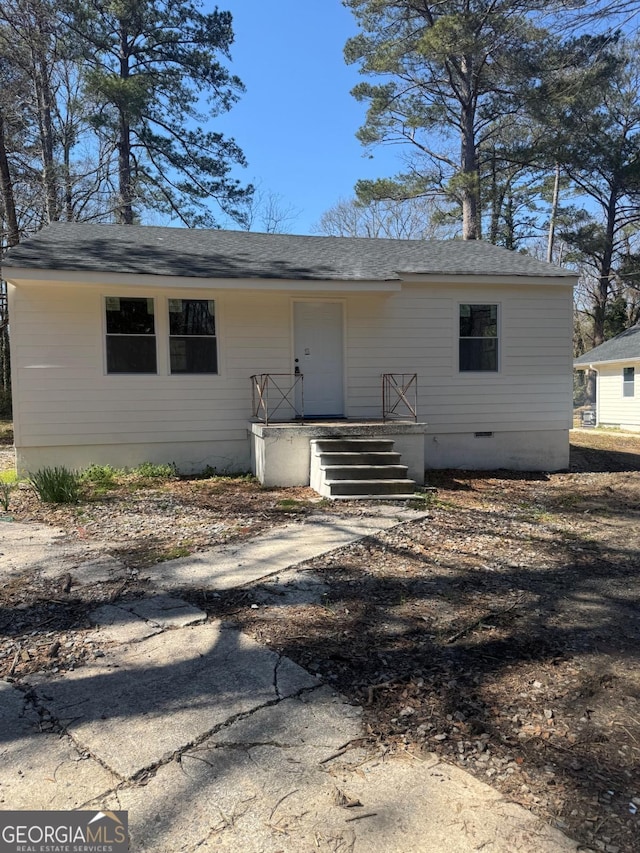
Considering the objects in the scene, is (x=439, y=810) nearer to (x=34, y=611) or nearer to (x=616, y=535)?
(x=34, y=611)

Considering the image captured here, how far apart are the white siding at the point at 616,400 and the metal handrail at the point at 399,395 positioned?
553 inches

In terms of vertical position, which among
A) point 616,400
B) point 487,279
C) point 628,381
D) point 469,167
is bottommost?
point 616,400

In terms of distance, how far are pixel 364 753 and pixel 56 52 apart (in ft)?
62.6

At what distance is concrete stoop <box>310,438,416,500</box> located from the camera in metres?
6.85

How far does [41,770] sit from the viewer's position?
1.98m

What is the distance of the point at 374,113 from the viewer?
18219 millimetres

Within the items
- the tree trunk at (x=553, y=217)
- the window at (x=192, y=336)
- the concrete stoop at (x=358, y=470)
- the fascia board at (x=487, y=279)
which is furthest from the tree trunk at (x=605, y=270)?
the concrete stoop at (x=358, y=470)

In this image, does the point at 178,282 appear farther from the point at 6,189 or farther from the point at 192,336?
the point at 6,189

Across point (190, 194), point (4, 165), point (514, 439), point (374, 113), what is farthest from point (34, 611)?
point (374, 113)

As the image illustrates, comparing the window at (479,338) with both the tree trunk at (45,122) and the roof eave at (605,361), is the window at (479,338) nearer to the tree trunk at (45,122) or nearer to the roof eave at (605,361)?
the roof eave at (605,361)

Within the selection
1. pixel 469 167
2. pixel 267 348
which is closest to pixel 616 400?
pixel 469 167

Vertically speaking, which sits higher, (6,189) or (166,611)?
(6,189)

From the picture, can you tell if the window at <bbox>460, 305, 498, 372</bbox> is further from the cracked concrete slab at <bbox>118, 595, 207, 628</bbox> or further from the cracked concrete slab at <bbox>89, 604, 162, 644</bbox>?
the cracked concrete slab at <bbox>89, 604, 162, 644</bbox>

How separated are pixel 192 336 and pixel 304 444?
2633 mm
